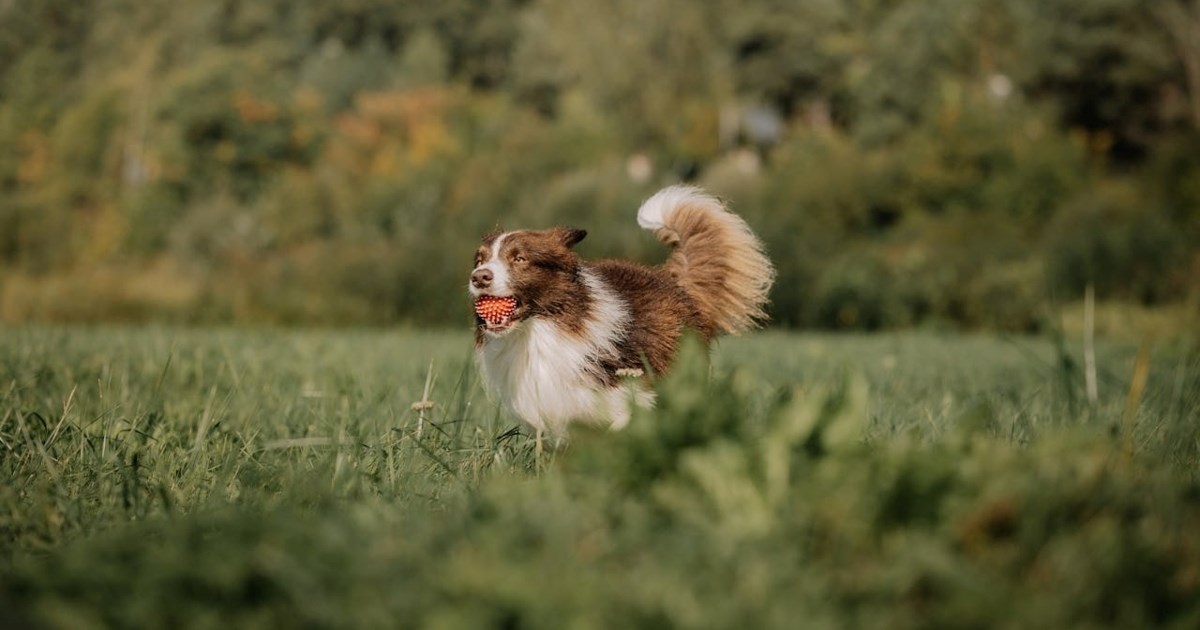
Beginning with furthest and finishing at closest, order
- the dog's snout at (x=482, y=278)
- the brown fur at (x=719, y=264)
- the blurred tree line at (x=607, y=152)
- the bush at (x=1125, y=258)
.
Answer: the blurred tree line at (x=607, y=152)
the bush at (x=1125, y=258)
the brown fur at (x=719, y=264)
the dog's snout at (x=482, y=278)

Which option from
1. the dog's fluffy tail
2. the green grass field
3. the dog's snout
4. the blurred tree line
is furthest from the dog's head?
the blurred tree line

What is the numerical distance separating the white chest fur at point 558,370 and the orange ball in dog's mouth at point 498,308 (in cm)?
16

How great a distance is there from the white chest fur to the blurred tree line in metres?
5.58

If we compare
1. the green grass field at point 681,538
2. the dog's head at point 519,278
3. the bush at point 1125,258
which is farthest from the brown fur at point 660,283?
the bush at point 1125,258

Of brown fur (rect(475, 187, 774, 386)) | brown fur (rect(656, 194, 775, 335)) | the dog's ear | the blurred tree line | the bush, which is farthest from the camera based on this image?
the blurred tree line

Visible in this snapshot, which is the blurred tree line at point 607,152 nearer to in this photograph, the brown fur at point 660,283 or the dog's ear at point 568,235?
the brown fur at point 660,283

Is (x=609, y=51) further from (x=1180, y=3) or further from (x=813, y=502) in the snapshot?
(x=813, y=502)

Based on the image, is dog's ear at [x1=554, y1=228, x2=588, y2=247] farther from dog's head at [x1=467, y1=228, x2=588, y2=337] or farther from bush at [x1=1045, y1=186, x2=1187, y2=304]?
bush at [x1=1045, y1=186, x2=1187, y2=304]

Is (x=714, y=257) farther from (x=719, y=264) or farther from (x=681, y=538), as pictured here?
(x=681, y=538)

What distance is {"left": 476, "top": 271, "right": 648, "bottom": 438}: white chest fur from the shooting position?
4055 millimetres

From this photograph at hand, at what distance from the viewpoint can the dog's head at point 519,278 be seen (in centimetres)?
401

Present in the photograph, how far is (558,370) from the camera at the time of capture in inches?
160

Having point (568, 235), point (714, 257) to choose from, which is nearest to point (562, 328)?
point (568, 235)

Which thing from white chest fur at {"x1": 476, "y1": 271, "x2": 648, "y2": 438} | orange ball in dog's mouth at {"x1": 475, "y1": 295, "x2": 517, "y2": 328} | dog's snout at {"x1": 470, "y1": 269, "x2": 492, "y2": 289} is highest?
dog's snout at {"x1": 470, "y1": 269, "x2": 492, "y2": 289}
